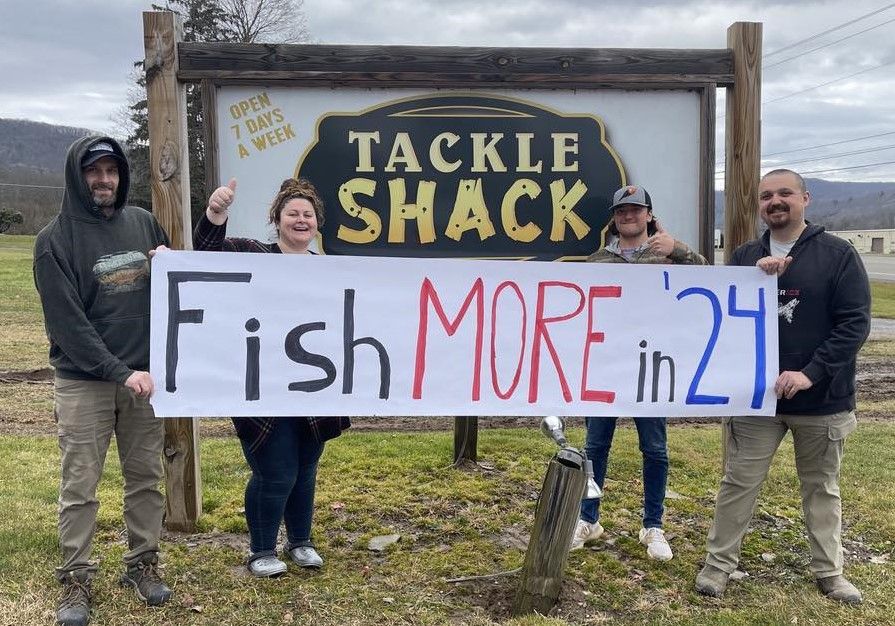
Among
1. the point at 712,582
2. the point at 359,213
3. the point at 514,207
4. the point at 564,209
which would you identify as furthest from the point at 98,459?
the point at 712,582

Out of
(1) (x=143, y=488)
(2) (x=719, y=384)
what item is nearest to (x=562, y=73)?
(2) (x=719, y=384)

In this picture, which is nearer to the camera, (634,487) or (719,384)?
(719,384)

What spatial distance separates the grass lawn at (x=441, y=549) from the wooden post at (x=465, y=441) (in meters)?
0.15

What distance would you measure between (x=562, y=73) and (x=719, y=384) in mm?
1752

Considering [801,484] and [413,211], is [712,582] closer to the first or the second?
[801,484]

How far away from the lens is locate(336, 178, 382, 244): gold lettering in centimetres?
370

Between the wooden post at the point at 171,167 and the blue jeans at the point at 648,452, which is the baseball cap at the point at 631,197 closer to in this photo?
the blue jeans at the point at 648,452

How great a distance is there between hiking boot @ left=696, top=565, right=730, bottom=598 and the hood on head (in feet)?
9.86

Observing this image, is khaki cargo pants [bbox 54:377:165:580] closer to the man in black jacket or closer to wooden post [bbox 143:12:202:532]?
wooden post [bbox 143:12:202:532]

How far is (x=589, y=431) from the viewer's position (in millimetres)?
3629

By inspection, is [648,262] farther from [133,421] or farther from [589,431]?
[133,421]

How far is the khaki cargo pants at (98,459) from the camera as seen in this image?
286cm

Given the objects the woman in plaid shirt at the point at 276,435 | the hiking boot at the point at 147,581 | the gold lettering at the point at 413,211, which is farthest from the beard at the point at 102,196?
the hiking boot at the point at 147,581

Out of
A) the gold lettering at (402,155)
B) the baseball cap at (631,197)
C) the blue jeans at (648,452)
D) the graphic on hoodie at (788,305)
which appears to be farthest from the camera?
the gold lettering at (402,155)
